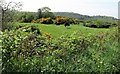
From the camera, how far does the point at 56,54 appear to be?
267 inches

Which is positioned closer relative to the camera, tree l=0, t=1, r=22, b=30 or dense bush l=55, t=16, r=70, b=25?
tree l=0, t=1, r=22, b=30

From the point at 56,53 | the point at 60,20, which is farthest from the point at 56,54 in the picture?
the point at 60,20

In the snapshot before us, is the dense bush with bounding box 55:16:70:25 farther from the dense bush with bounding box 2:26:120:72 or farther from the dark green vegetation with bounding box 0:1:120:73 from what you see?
the dense bush with bounding box 2:26:120:72

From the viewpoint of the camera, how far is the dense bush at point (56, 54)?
604 cm

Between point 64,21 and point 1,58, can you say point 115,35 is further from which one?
point 64,21

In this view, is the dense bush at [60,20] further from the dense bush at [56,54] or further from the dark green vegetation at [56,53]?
the dense bush at [56,54]

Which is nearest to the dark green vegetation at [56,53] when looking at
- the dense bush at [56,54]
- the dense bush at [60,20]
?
the dense bush at [56,54]

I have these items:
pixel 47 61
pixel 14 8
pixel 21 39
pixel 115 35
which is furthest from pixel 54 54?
pixel 14 8

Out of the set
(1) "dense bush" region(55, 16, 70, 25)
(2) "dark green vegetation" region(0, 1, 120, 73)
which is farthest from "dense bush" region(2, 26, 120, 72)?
(1) "dense bush" region(55, 16, 70, 25)

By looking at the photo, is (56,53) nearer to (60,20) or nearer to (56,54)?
(56,54)

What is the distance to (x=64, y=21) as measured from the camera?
2094cm

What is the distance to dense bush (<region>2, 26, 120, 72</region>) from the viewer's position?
604 centimetres

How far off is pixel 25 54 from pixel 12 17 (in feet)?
19.7

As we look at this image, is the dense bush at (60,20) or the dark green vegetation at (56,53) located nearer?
the dark green vegetation at (56,53)
